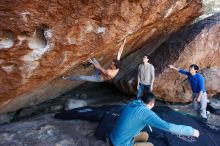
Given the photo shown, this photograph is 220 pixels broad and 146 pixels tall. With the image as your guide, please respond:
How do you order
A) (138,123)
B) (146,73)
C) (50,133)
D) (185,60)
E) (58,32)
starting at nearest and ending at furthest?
(138,123)
(58,32)
(50,133)
(146,73)
(185,60)

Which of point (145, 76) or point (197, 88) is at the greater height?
point (145, 76)

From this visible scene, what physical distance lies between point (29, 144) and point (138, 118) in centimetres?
260

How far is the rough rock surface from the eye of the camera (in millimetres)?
9836

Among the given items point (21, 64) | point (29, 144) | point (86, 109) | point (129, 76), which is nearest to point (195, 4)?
point (129, 76)

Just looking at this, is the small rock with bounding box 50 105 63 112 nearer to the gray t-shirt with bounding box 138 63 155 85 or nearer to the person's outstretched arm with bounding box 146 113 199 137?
the gray t-shirt with bounding box 138 63 155 85

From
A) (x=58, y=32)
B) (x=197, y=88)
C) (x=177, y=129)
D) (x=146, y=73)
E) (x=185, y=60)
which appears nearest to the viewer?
(x=177, y=129)

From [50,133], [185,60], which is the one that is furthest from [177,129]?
[185,60]

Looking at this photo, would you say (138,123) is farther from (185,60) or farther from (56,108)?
(56,108)

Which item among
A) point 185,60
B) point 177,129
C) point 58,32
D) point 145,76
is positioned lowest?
point 177,129

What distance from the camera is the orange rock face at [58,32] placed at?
19.6ft

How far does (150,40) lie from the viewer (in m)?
10.3

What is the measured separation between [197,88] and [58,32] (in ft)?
11.6

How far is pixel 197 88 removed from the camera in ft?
26.6

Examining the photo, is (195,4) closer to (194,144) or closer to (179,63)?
(179,63)
